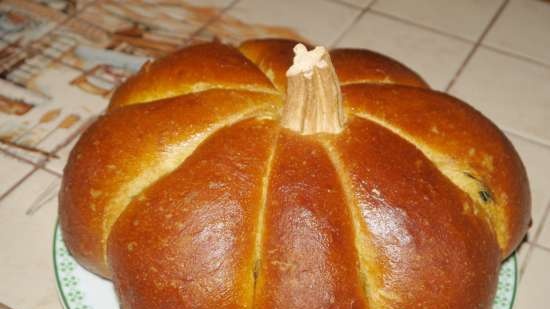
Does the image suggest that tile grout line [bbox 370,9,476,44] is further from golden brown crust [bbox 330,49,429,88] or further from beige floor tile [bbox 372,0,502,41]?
golden brown crust [bbox 330,49,429,88]

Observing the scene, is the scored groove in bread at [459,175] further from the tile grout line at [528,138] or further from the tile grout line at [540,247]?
the tile grout line at [528,138]

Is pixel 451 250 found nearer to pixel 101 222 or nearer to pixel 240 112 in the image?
pixel 240 112

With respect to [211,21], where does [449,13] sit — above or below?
above

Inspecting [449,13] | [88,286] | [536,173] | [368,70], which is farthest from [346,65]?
[449,13]

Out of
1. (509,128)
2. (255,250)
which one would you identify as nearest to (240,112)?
(255,250)

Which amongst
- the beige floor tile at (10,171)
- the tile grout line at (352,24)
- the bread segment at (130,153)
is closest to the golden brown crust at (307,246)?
the bread segment at (130,153)

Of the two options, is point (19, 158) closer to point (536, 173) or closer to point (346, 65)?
point (346, 65)

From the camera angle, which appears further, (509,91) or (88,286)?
(509,91)
